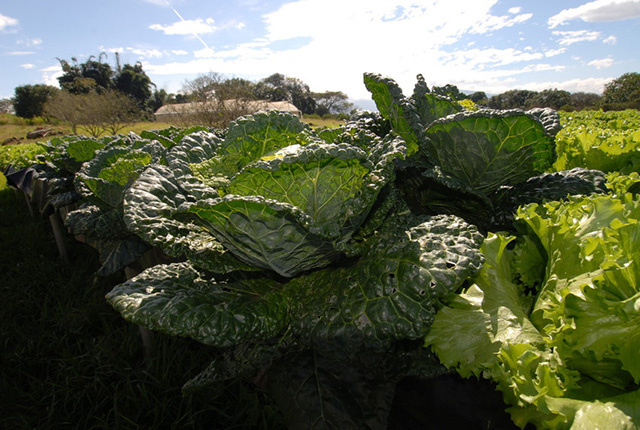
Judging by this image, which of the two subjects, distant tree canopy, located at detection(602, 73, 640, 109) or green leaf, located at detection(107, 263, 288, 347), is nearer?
green leaf, located at detection(107, 263, 288, 347)

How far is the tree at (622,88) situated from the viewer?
40875 mm

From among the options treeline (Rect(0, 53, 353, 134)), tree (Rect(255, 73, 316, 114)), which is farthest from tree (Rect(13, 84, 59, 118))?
tree (Rect(255, 73, 316, 114))

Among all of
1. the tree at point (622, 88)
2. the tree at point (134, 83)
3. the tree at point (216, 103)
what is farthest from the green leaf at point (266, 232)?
the tree at point (134, 83)

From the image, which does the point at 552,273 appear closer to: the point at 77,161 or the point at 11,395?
the point at 11,395

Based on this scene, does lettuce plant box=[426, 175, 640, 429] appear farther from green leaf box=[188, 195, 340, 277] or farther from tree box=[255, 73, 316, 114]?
tree box=[255, 73, 316, 114]

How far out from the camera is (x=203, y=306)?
1.44 metres

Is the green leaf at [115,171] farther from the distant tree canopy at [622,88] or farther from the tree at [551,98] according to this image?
the distant tree canopy at [622,88]

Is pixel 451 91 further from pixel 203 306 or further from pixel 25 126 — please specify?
pixel 25 126

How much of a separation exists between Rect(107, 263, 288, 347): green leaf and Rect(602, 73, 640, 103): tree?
51.3 meters

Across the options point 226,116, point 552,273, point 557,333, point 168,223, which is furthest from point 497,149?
point 226,116

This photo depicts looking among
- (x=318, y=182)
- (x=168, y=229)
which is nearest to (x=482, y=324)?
(x=318, y=182)

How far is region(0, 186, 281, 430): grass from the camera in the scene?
257 centimetres

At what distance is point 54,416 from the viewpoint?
2.69 metres

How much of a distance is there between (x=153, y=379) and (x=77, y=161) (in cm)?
337
